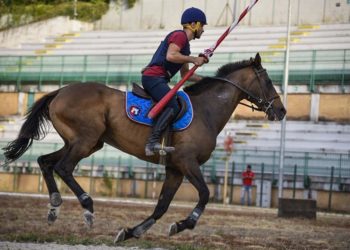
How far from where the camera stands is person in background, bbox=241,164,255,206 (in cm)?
3853

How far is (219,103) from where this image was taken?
46.8ft

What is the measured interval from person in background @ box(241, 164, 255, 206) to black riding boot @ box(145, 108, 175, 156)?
83.5ft

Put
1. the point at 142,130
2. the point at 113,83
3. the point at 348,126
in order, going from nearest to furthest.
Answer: the point at 142,130
the point at 348,126
the point at 113,83

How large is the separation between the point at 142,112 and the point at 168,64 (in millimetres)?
913

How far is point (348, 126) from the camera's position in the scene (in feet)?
135

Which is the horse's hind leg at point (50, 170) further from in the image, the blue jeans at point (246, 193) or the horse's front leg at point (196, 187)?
the blue jeans at point (246, 193)

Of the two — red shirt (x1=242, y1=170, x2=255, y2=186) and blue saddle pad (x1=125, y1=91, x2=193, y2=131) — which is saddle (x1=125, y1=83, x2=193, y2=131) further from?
red shirt (x1=242, y1=170, x2=255, y2=186)

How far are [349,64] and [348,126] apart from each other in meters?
3.35

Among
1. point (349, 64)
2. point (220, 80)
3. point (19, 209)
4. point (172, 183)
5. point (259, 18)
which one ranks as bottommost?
point (19, 209)

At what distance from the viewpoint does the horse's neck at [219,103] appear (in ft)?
46.0

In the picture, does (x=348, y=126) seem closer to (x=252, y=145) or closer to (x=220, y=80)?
(x=252, y=145)

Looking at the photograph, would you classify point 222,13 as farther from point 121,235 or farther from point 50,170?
point 121,235

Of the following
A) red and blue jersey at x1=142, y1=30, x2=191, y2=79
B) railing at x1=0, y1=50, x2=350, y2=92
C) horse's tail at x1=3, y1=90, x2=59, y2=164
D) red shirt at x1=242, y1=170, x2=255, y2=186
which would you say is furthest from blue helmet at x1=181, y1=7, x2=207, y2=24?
railing at x1=0, y1=50, x2=350, y2=92

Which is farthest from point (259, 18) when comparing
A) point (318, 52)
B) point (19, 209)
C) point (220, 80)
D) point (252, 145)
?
point (220, 80)
